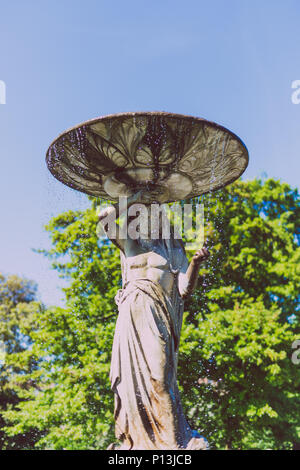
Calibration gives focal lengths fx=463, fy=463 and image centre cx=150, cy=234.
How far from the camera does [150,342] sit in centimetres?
460

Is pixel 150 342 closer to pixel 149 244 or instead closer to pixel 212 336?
pixel 149 244

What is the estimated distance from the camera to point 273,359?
12969 millimetres

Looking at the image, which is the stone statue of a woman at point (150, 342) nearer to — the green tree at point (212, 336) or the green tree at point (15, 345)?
the green tree at point (212, 336)

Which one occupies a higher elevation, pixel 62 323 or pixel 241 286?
pixel 241 286

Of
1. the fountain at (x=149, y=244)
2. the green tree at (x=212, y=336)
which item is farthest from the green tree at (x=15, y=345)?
the fountain at (x=149, y=244)

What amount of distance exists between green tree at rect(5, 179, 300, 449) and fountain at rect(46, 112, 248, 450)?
27.3 ft

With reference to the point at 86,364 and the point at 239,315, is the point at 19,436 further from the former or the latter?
the point at 239,315

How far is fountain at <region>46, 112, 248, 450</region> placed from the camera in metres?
4.36

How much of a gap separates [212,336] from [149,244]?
8965mm

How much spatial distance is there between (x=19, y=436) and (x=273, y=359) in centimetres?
1136

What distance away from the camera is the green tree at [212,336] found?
1334cm

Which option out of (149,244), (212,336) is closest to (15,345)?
(212,336)

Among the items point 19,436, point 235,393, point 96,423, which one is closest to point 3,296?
point 19,436

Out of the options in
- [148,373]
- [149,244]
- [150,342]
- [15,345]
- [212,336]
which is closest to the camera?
[148,373]
